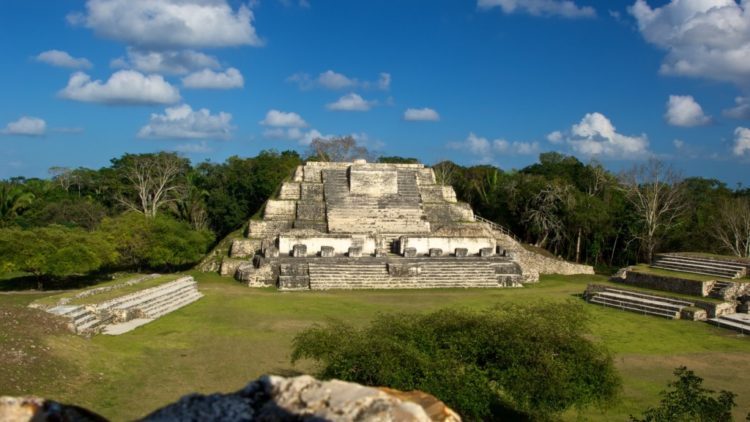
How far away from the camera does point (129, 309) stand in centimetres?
1476

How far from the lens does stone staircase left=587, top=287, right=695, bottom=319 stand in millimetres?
17112

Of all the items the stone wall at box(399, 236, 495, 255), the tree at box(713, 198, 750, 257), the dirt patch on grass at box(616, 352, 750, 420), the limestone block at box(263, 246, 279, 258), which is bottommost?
the dirt patch on grass at box(616, 352, 750, 420)

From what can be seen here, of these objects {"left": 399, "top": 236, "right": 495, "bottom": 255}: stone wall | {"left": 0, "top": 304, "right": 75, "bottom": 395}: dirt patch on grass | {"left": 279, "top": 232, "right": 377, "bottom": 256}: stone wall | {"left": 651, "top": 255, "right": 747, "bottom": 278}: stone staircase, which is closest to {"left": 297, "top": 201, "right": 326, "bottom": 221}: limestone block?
{"left": 279, "top": 232, "right": 377, "bottom": 256}: stone wall

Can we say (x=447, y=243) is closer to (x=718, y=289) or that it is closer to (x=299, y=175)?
(x=299, y=175)

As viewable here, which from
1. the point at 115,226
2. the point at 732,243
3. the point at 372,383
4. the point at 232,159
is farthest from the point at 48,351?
the point at 232,159

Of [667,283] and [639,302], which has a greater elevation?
[667,283]

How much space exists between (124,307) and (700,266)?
18601mm

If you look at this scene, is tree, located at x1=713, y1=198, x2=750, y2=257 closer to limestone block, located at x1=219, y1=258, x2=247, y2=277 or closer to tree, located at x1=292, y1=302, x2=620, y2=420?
limestone block, located at x1=219, y1=258, x2=247, y2=277

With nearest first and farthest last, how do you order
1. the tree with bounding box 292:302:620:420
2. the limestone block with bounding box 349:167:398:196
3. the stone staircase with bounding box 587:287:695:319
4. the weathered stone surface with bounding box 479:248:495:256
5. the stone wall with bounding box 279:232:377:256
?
the tree with bounding box 292:302:620:420 < the stone staircase with bounding box 587:287:695:319 < the stone wall with bounding box 279:232:377:256 < the weathered stone surface with bounding box 479:248:495:256 < the limestone block with bounding box 349:167:398:196

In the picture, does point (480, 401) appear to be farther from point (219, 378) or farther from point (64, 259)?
point (64, 259)

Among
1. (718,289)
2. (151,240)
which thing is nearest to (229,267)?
(151,240)

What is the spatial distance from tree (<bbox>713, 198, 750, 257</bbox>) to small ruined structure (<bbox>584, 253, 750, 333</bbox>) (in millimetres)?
5255

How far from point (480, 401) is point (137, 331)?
899 cm

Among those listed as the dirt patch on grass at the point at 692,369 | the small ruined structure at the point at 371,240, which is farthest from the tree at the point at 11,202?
the dirt patch on grass at the point at 692,369
